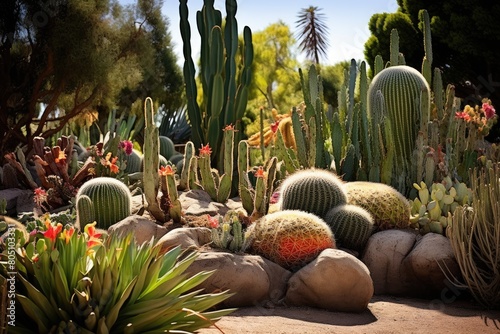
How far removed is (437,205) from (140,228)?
2.77 meters

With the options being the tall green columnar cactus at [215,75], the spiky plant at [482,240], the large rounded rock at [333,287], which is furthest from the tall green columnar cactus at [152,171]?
the tall green columnar cactus at [215,75]

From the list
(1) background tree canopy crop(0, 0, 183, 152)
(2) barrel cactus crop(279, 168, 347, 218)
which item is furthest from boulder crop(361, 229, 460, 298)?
(1) background tree canopy crop(0, 0, 183, 152)

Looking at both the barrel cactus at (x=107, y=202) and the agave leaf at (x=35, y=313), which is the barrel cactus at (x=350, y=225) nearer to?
the barrel cactus at (x=107, y=202)

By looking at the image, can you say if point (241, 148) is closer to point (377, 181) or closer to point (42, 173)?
point (377, 181)

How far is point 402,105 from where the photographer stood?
8.45 meters

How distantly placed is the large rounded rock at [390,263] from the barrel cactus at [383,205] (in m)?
0.39

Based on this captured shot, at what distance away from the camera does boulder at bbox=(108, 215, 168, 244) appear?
20.8 feet

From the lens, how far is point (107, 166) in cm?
887

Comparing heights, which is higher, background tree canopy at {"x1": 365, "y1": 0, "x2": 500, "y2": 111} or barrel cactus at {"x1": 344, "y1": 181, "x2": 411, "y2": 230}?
background tree canopy at {"x1": 365, "y1": 0, "x2": 500, "y2": 111}

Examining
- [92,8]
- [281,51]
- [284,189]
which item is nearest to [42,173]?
[284,189]

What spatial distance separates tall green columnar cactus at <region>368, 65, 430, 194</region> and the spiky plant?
2.30 meters

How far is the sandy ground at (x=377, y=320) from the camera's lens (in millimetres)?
4824

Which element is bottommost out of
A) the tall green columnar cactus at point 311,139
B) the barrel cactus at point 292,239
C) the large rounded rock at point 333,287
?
the large rounded rock at point 333,287

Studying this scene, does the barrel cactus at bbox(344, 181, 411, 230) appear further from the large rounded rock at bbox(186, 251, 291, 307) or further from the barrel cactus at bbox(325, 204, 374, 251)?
the large rounded rock at bbox(186, 251, 291, 307)
